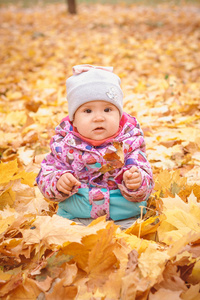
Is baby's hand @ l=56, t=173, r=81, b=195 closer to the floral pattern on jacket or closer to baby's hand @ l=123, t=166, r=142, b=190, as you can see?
the floral pattern on jacket

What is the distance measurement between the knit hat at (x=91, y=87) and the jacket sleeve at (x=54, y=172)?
0.64 ft

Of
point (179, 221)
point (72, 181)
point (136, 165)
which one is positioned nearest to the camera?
point (179, 221)

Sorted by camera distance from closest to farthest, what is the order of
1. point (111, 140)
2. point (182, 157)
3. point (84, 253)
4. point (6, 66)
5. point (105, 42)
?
point (84, 253)
point (111, 140)
point (182, 157)
point (6, 66)
point (105, 42)

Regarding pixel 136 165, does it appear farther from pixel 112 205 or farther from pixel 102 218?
pixel 102 218

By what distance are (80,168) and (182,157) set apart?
991mm

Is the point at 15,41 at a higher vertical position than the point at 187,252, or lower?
lower

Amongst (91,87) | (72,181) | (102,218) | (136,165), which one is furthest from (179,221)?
(91,87)

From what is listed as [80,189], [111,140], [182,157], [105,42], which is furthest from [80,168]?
[105,42]

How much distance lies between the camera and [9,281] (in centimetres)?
115

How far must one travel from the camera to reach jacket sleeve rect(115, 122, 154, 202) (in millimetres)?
1590

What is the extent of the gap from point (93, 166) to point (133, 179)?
25 centimetres

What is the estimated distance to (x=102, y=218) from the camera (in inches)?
53.0

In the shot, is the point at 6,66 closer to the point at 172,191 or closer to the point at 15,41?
the point at 15,41

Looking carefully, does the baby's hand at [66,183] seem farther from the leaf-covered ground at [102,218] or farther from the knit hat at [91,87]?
the knit hat at [91,87]
